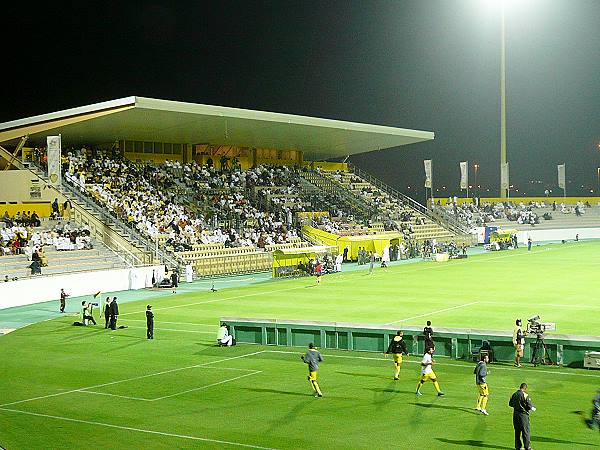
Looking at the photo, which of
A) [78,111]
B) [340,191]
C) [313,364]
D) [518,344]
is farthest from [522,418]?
[340,191]

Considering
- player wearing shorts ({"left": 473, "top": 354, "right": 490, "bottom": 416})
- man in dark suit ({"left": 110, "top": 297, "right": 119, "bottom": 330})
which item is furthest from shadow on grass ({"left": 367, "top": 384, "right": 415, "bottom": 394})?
man in dark suit ({"left": 110, "top": 297, "right": 119, "bottom": 330})

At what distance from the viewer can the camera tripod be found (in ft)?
76.4

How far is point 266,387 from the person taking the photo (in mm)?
21078

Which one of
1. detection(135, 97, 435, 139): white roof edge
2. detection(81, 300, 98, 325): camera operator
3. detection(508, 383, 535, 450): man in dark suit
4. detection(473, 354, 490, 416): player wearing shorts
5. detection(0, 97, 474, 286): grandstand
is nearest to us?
detection(508, 383, 535, 450): man in dark suit

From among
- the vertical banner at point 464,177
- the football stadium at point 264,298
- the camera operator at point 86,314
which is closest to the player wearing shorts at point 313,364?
the football stadium at point 264,298

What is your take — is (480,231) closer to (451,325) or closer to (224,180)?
(224,180)

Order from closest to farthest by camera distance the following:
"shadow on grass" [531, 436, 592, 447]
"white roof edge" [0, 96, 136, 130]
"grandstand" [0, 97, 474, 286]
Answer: "shadow on grass" [531, 436, 592, 447] < "white roof edge" [0, 96, 136, 130] < "grandstand" [0, 97, 474, 286]

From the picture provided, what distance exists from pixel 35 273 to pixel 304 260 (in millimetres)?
18103

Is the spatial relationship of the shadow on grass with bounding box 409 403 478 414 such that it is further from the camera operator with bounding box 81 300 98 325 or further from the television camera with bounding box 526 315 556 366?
the camera operator with bounding box 81 300 98 325

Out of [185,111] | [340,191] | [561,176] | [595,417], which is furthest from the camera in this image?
[561,176]

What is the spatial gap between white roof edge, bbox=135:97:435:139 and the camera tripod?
1260 inches

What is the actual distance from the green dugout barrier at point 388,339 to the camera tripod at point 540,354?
11cm

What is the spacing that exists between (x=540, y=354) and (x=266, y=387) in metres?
7.98

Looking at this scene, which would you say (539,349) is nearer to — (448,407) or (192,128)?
(448,407)
